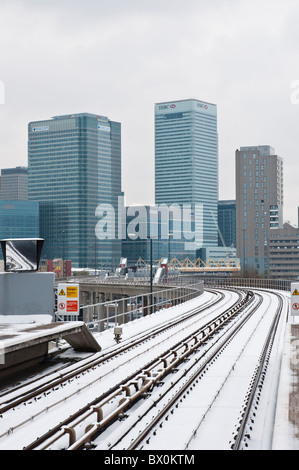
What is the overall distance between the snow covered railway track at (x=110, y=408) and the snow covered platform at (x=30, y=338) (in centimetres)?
247

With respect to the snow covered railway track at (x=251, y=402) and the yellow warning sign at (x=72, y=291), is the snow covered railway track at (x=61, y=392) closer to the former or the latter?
the yellow warning sign at (x=72, y=291)

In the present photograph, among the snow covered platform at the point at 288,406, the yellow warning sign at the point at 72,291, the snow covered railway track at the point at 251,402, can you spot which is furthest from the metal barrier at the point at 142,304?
the snow covered platform at the point at 288,406

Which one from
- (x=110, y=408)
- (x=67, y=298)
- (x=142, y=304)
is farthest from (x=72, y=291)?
(x=142, y=304)

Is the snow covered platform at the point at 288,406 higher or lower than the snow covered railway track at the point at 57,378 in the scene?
higher

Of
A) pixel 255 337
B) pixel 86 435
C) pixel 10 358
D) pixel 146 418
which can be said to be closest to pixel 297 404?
pixel 146 418

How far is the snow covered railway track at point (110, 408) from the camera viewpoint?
450 inches

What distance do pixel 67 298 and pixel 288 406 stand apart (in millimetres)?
13287

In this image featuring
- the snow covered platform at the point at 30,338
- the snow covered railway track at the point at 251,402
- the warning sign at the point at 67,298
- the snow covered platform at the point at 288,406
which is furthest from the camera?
the warning sign at the point at 67,298

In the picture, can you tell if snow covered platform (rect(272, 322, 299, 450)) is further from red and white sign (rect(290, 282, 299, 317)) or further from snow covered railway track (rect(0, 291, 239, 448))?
snow covered railway track (rect(0, 291, 239, 448))

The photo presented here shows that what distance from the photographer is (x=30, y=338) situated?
16.4 m

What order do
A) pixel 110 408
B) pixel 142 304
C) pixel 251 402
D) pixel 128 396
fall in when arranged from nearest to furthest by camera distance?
pixel 110 408 → pixel 251 402 → pixel 128 396 → pixel 142 304

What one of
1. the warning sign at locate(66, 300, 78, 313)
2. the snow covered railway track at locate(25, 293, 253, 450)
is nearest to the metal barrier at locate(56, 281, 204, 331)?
the warning sign at locate(66, 300, 78, 313)

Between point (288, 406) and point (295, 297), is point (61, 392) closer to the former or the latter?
point (288, 406)
